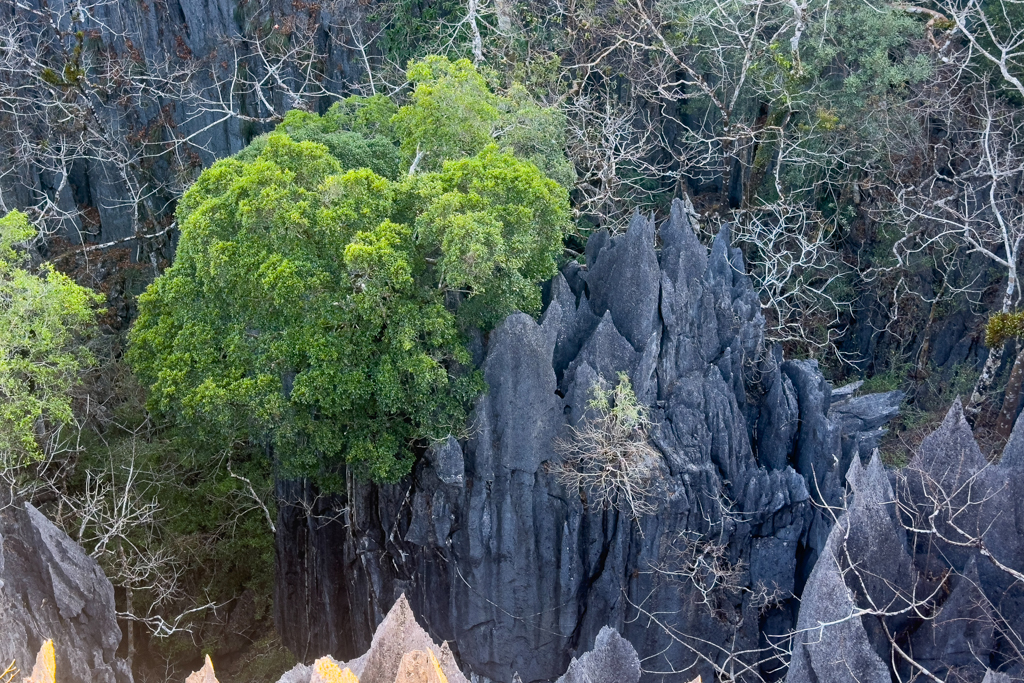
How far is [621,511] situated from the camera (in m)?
13.1

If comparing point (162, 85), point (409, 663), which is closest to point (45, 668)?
point (409, 663)

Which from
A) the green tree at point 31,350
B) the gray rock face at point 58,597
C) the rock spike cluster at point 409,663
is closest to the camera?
the rock spike cluster at point 409,663

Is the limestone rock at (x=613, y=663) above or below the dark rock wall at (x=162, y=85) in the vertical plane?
below

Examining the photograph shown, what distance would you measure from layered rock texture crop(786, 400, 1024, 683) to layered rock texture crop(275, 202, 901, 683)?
2.78 meters

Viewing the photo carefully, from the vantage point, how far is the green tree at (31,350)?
12180 mm

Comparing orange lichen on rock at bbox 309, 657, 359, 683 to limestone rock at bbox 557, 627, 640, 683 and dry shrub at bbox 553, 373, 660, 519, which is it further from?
dry shrub at bbox 553, 373, 660, 519

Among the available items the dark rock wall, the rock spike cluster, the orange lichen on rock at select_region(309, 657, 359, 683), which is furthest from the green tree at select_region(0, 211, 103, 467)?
the orange lichen on rock at select_region(309, 657, 359, 683)

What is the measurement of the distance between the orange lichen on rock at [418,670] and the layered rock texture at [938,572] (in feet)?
17.6

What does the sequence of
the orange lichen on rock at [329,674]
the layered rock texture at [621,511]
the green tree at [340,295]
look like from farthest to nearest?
the layered rock texture at [621,511]
the green tree at [340,295]
the orange lichen on rock at [329,674]

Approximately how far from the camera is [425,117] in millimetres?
13734

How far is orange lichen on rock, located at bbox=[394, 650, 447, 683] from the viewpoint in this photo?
232 inches

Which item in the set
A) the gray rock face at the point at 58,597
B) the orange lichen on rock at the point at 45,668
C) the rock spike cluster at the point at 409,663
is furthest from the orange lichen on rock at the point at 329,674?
the gray rock face at the point at 58,597

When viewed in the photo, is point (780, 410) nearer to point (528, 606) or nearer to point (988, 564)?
point (988, 564)

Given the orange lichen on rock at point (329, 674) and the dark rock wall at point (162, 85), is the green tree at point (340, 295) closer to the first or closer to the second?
the orange lichen on rock at point (329, 674)
